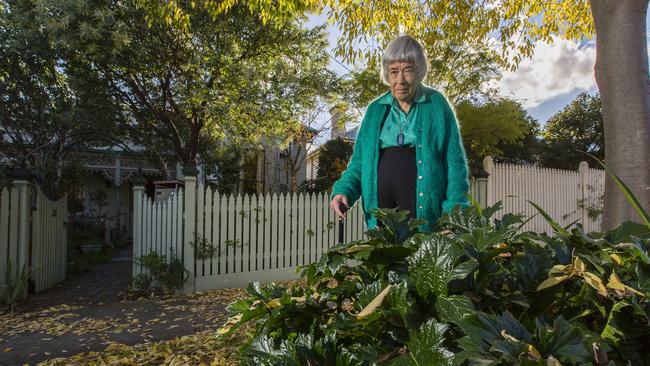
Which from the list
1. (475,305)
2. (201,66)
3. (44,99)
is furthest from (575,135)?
(475,305)

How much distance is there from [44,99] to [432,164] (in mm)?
12307

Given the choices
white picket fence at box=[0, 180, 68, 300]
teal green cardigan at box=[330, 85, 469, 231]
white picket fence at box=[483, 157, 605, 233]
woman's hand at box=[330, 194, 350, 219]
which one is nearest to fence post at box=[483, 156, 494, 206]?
white picket fence at box=[483, 157, 605, 233]

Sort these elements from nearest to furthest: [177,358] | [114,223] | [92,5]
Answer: [177,358] → [92,5] → [114,223]

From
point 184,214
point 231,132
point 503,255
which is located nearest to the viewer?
point 503,255

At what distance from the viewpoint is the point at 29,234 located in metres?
5.84

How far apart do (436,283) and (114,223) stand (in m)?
18.3

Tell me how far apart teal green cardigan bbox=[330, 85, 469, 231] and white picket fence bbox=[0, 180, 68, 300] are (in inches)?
221

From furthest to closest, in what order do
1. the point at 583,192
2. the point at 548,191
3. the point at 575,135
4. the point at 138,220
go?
1. the point at 575,135
2. the point at 583,192
3. the point at 548,191
4. the point at 138,220

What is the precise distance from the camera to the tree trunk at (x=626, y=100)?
3.09 metres

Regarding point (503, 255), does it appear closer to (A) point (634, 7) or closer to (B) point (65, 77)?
(A) point (634, 7)

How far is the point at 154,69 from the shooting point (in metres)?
10.3

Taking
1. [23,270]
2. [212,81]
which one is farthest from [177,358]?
[212,81]

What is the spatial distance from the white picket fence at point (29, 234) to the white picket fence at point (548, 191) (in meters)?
8.09

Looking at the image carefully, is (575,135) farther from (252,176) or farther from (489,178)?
(252,176)
